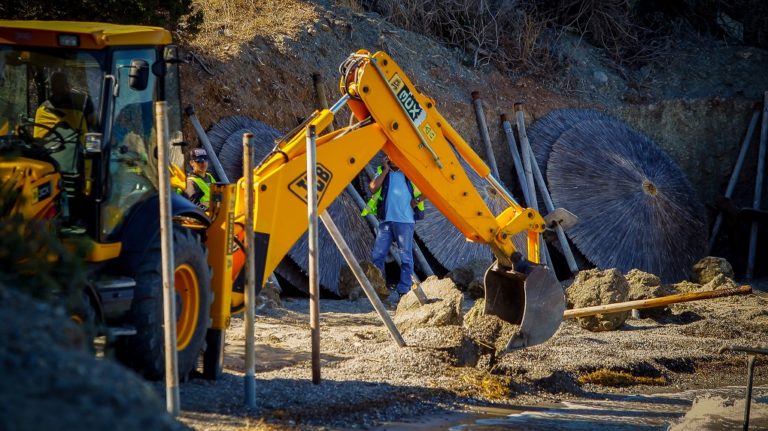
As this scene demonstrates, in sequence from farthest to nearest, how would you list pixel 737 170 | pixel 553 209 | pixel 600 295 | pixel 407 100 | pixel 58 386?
pixel 737 170 < pixel 553 209 < pixel 600 295 < pixel 407 100 < pixel 58 386

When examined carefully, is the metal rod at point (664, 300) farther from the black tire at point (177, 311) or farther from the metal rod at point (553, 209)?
the metal rod at point (553, 209)

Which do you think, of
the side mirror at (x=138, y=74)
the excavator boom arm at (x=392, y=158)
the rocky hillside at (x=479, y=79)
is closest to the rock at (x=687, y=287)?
the rocky hillside at (x=479, y=79)

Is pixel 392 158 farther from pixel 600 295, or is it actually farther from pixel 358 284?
pixel 358 284

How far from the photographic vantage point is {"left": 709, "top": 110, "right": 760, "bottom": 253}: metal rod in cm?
1902

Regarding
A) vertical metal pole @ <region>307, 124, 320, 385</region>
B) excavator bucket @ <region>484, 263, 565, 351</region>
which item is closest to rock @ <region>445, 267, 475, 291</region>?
excavator bucket @ <region>484, 263, 565, 351</region>

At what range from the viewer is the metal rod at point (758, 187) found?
18547 mm

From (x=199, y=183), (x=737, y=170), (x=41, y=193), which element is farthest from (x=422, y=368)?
(x=737, y=170)

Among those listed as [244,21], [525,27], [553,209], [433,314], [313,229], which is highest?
[525,27]

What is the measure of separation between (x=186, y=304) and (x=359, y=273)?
1.78m

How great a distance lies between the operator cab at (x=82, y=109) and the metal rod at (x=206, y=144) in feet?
18.9

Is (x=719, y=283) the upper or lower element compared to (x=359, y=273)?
lower

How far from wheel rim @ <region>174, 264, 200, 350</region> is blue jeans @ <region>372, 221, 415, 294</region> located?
18.9 ft

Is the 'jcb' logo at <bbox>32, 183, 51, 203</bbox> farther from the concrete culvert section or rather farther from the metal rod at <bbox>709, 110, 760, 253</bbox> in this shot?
the metal rod at <bbox>709, 110, 760, 253</bbox>

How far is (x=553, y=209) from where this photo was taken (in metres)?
17.1
